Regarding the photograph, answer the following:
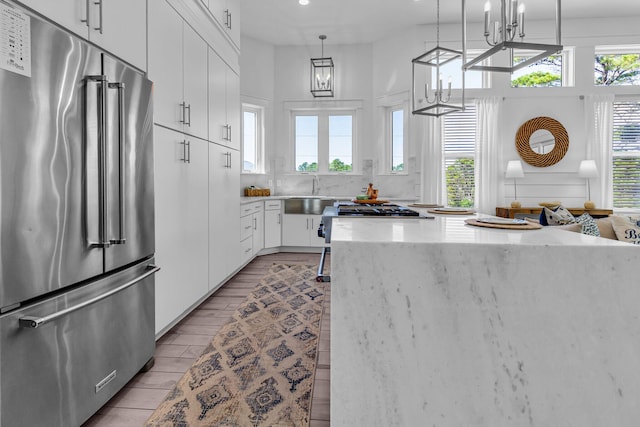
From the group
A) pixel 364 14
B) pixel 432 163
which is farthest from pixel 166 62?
pixel 432 163

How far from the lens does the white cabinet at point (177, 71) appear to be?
2195 mm

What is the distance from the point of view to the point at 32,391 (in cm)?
123

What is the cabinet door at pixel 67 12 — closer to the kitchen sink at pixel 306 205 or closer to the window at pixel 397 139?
the kitchen sink at pixel 306 205

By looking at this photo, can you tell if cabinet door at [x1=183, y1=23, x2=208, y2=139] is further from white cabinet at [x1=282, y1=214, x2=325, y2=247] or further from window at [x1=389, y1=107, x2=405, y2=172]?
window at [x1=389, y1=107, x2=405, y2=172]

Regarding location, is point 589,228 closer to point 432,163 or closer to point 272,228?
point 432,163

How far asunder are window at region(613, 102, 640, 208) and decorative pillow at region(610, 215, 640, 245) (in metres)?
3.82

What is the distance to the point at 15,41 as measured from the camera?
1160mm

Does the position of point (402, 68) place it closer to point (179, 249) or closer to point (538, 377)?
point (179, 249)

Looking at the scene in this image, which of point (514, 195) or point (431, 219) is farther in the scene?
point (514, 195)

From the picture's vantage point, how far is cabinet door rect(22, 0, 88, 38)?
1322 millimetres

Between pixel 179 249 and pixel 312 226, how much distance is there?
3.24m

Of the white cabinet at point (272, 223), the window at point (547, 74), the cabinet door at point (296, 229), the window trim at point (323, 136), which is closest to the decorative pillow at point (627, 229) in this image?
the window at point (547, 74)

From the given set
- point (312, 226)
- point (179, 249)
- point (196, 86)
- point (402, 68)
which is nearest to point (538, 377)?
point (179, 249)

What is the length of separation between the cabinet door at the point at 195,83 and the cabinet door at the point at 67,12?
3.42 feet
